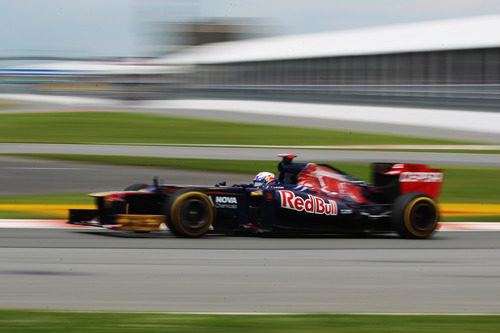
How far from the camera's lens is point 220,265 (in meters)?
8.16

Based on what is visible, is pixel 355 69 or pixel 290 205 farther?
pixel 355 69

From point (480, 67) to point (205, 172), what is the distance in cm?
A: 1799

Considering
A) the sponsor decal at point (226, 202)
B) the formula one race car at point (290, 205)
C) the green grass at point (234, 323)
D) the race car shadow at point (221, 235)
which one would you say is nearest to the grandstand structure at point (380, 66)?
the formula one race car at point (290, 205)

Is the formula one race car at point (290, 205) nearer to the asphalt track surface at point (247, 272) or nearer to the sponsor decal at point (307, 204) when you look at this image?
the sponsor decal at point (307, 204)

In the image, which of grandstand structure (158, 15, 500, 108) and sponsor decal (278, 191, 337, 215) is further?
grandstand structure (158, 15, 500, 108)

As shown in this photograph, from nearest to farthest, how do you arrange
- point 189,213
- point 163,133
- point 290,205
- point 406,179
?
point 189,213
point 290,205
point 406,179
point 163,133

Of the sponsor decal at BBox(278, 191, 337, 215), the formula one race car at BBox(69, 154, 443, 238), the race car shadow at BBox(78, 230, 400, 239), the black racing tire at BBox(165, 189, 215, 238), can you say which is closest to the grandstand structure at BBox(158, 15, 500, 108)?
the formula one race car at BBox(69, 154, 443, 238)

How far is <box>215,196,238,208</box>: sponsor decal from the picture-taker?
33.6ft

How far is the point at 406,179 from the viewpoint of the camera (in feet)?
36.2

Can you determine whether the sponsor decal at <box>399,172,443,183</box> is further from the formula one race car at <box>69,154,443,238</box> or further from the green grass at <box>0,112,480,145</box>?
the green grass at <box>0,112,480,145</box>

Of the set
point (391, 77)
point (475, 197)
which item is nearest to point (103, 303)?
point (475, 197)

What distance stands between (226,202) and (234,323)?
459cm

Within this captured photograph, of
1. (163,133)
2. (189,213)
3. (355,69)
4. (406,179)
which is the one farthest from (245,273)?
(355,69)

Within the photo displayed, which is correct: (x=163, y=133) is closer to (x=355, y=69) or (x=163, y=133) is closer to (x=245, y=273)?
(x=355, y=69)
